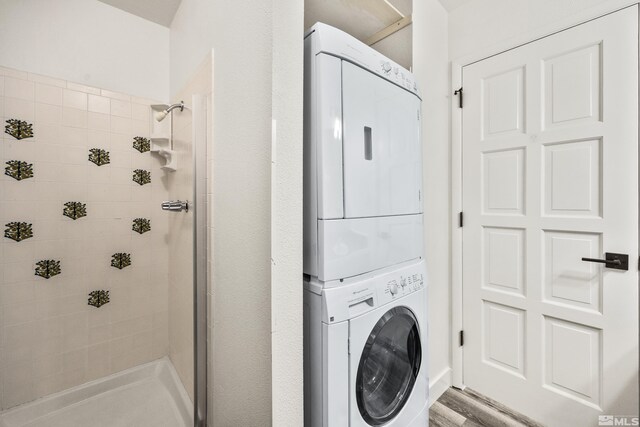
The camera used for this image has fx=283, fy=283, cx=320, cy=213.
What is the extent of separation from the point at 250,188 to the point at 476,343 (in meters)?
1.76

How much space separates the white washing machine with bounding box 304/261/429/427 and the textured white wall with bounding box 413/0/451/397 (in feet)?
1.58

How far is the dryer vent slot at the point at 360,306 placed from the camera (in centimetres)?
102

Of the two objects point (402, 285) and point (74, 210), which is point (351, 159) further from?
point (74, 210)

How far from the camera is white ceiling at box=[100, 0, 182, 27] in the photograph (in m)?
1.58

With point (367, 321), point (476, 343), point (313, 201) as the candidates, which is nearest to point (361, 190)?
point (313, 201)

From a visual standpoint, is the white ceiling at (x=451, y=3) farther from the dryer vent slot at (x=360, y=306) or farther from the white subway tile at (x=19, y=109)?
the white subway tile at (x=19, y=109)

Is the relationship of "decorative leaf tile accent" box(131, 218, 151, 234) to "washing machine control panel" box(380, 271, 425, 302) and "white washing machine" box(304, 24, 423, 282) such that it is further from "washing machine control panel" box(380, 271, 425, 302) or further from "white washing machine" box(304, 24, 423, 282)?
"washing machine control panel" box(380, 271, 425, 302)

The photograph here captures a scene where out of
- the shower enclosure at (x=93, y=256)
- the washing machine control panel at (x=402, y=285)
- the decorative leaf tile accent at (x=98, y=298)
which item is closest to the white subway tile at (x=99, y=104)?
the shower enclosure at (x=93, y=256)

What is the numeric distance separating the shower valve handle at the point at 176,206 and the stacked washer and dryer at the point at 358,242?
630mm

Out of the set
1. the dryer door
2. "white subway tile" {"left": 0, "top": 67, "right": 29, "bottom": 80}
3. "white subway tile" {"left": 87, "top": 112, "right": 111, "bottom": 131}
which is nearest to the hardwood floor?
the dryer door

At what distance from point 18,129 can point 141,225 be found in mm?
682

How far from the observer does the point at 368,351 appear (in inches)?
42.4

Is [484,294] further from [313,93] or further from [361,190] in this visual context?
[313,93]

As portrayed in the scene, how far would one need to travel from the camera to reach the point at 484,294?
5.88 feet
